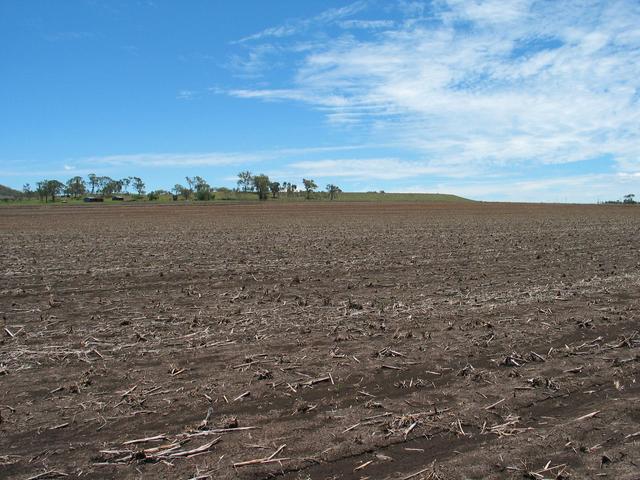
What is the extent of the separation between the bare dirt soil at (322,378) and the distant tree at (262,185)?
477 ft

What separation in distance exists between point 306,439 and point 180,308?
607cm

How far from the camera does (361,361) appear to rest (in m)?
6.81

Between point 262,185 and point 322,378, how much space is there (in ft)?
508

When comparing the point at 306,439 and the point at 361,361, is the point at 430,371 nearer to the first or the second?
the point at 361,361

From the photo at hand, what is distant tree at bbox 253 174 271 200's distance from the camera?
157125 millimetres

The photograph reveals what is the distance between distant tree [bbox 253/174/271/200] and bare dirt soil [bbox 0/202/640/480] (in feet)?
477

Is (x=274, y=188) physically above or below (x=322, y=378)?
above

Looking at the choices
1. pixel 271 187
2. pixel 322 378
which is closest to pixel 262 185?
pixel 271 187

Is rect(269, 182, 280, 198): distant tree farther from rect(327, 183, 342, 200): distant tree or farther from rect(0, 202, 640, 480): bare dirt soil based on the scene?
rect(0, 202, 640, 480): bare dirt soil

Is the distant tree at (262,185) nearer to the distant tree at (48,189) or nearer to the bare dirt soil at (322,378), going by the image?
the distant tree at (48,189)

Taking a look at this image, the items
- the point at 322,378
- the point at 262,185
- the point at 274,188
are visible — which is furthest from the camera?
the point at 274,188

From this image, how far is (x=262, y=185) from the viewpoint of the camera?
6240 inches

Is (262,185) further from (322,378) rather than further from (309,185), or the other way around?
(322,378)

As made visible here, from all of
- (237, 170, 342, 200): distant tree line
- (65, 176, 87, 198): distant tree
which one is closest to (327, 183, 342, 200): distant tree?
(237, 170, 342, 200): distant tree line
